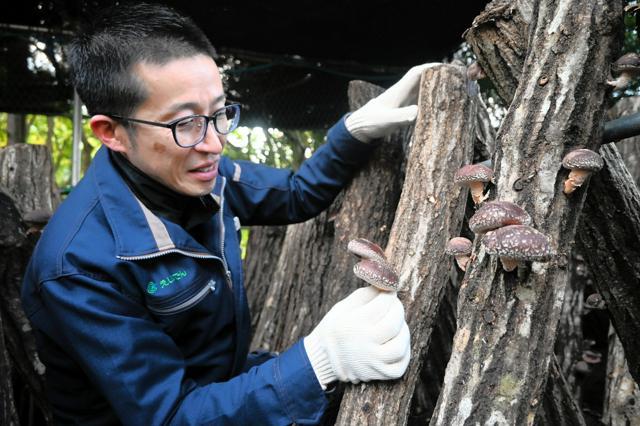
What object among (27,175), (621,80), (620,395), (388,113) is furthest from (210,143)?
(620,395)

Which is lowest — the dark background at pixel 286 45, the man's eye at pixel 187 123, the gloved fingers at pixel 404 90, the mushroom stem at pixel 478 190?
the mushroom stem at pixel 478 190

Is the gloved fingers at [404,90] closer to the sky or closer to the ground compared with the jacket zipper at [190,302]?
closer to the sky

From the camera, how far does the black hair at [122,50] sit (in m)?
1.89

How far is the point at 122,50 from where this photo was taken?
1915 millimetres

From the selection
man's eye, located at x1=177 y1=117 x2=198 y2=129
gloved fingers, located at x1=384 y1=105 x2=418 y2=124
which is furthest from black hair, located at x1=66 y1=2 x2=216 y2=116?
gloved fingers, located at x1=384 y1=105 x2=418 y2=124

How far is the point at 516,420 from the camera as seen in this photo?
1518 millimetres

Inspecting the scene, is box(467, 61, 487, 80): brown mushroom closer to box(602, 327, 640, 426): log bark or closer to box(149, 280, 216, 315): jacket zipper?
box(149, 280, 216, 315): jacket zipper

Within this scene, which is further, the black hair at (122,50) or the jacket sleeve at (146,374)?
the black hair at (122,50)

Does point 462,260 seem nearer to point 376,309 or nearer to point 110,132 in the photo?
point 376,309

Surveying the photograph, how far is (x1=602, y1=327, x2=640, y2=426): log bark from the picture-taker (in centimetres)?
307

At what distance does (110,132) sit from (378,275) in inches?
44.7

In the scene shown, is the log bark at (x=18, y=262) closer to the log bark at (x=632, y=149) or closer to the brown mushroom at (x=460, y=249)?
the brown mushroom at (x=460, y=249)

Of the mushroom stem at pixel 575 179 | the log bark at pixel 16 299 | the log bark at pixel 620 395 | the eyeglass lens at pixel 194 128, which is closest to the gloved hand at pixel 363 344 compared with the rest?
the mushroom stem at pixel 575 179

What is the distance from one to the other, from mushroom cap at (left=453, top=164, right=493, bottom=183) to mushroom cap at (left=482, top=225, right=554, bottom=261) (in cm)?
39
